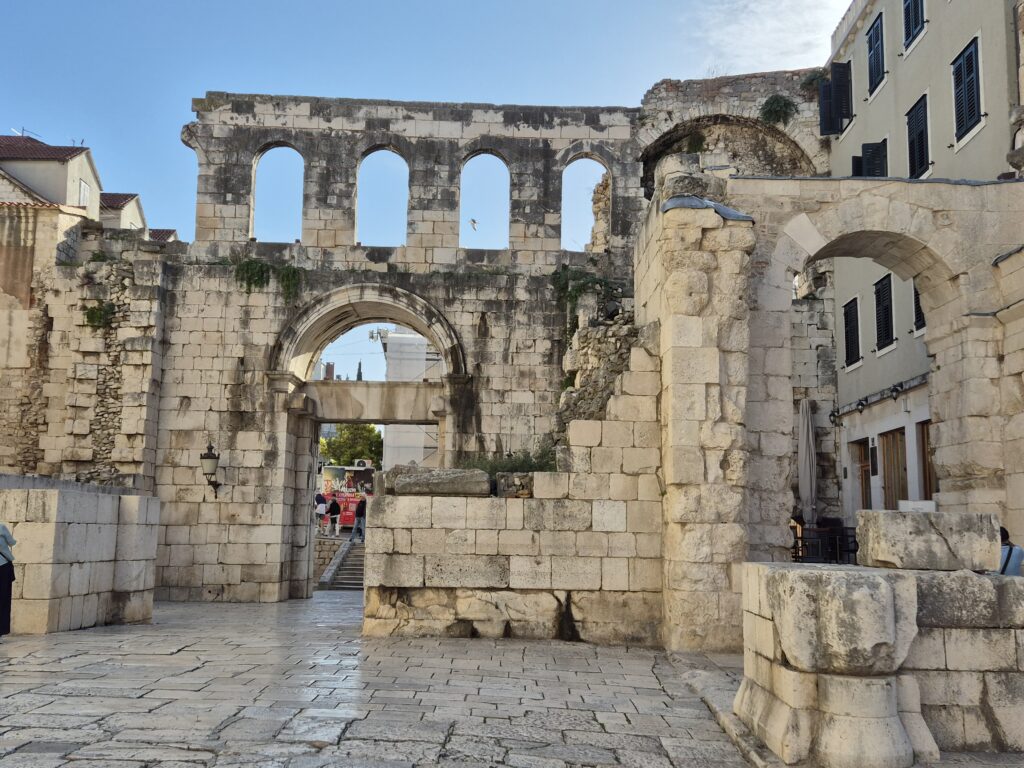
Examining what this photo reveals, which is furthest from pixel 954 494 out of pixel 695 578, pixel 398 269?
pixel 398 269

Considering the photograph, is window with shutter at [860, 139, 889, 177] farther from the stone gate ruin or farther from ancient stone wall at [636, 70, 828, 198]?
the stone gate ruin

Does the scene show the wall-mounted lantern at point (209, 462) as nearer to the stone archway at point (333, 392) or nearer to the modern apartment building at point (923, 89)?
the stone archway at point (333, 392)

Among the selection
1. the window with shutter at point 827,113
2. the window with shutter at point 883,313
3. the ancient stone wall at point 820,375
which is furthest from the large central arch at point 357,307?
the window with shutter at point 827,113

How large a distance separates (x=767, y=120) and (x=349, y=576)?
13.5 m

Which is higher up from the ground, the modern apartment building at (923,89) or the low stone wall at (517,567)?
the modern apartment building at (923,89)

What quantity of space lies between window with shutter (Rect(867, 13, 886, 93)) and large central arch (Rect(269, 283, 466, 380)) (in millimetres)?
9290

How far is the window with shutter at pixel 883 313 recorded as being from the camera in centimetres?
1603

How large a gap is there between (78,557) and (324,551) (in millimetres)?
14300

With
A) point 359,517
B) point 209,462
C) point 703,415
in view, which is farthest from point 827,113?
point 359,517

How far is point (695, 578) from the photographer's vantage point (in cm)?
895

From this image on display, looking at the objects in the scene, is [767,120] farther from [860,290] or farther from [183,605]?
[183,605]

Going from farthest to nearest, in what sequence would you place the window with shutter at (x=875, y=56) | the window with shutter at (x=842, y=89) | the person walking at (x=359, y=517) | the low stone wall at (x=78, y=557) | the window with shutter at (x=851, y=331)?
the person walking at (x=359, y=517) → the window with shutter at (x=842, y=89) → the window with shutter at (x=851, y=331) → the window with shutter at (x=875, y=56) → the low stone wall at (x=78, y=557)

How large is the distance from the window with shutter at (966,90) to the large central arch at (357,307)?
844 cm

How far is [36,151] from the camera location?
19047mm
